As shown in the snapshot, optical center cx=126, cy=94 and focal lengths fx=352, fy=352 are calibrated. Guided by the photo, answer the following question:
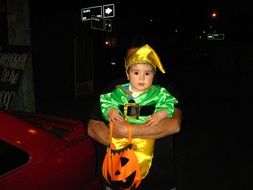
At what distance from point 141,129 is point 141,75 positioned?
0.35 metres

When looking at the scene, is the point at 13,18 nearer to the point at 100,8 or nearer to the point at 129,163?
the point at 129,163

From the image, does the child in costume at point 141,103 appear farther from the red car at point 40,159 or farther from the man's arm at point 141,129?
the red car at point 40,159

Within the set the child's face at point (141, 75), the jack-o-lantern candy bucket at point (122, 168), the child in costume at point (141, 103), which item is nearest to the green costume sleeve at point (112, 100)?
the child in costume at point (141, 103)

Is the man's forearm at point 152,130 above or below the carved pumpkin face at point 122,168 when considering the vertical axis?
above

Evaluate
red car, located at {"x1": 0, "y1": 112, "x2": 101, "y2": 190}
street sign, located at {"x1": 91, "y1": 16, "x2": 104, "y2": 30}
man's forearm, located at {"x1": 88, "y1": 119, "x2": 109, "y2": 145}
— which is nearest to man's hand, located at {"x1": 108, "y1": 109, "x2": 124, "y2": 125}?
man's forearm, located at {"x1": 88, "y1": 119, "x2": 109, "y2": 145}

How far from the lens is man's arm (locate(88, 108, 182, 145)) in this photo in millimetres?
2141

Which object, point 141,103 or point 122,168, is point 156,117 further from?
point 122,168

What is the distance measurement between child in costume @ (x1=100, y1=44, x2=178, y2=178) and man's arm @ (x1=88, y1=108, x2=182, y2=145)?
0.04 m

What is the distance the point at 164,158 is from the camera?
7.49ft

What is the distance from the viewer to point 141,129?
7.02 ft

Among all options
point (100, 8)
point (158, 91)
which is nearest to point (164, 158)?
point (158, 91)

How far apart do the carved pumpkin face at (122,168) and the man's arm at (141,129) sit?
0.10m

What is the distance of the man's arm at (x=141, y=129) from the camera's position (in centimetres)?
214

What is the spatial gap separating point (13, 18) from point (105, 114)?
364 centimetres
